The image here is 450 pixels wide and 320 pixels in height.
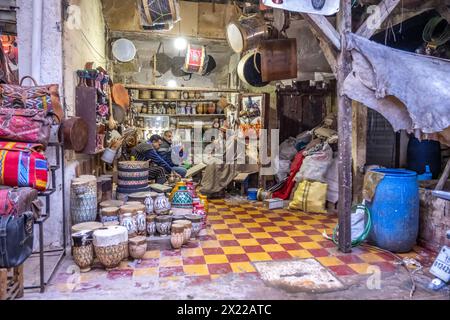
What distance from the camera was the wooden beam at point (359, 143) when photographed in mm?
5250

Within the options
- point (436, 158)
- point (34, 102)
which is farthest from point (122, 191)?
point (436, 158)

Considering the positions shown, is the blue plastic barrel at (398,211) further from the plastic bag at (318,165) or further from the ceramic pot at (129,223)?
the ceramic pot at (129,223)

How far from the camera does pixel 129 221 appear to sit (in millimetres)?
3982

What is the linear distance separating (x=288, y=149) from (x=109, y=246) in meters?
4.94

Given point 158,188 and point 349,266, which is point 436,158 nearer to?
point 349,266

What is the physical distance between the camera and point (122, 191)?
5094 mm

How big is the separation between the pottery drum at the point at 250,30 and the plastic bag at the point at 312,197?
256cm

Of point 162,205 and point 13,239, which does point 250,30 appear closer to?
point 162,205

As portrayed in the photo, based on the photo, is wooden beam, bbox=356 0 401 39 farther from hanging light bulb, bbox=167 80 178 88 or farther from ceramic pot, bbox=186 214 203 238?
hanging light bulb, bbox=167 80 178 88

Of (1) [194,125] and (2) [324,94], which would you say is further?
(1) [194,125]

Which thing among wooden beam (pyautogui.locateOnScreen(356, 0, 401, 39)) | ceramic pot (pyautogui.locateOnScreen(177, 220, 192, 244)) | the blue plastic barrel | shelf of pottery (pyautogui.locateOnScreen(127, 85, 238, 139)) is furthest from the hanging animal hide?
shelf of pottery (pyautogui.locateOnScreen(127, 85, 238, 139))

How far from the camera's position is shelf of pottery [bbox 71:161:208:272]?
3.41 m

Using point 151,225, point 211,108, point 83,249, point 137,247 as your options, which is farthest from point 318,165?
point 211,108

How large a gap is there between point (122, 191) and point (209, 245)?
1.64m
